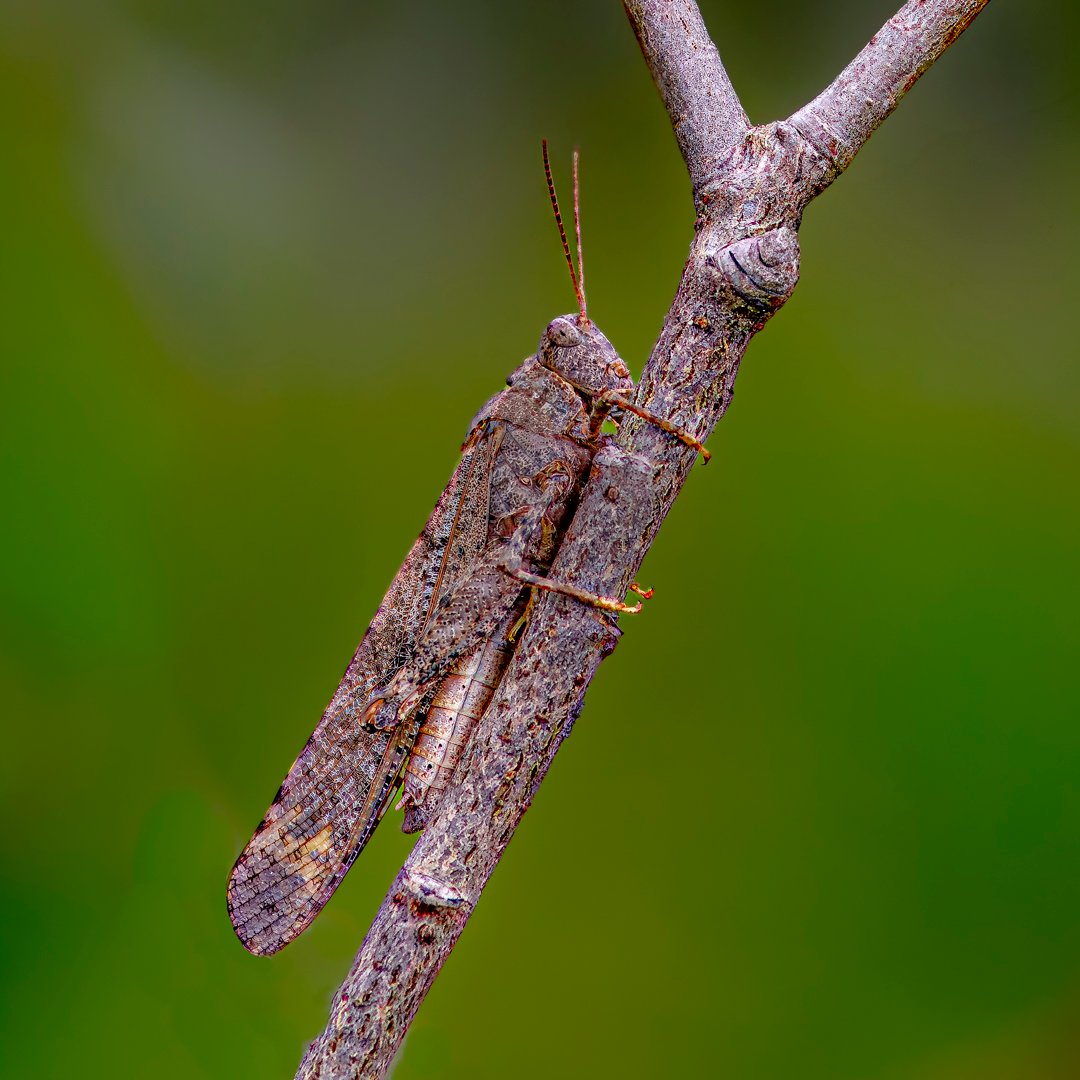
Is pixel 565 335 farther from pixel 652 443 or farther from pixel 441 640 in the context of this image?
pixel 441 640

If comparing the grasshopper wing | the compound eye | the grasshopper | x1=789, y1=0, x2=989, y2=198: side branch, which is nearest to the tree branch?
x1=789, y1=0, x2=989, y2=198: side branch

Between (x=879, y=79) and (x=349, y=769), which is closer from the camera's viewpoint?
(x=879, y=79)

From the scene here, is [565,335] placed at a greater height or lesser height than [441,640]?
greater

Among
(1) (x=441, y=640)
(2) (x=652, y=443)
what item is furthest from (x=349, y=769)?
Result: (2) (x=652, y=443)

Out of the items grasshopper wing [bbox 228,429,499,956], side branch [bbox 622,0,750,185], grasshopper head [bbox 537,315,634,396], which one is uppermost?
side branch [bbox 622,0,750,185]

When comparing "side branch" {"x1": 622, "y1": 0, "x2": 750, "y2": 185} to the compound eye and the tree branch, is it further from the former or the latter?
the compound eye

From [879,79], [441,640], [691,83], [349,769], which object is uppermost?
[879,79]
